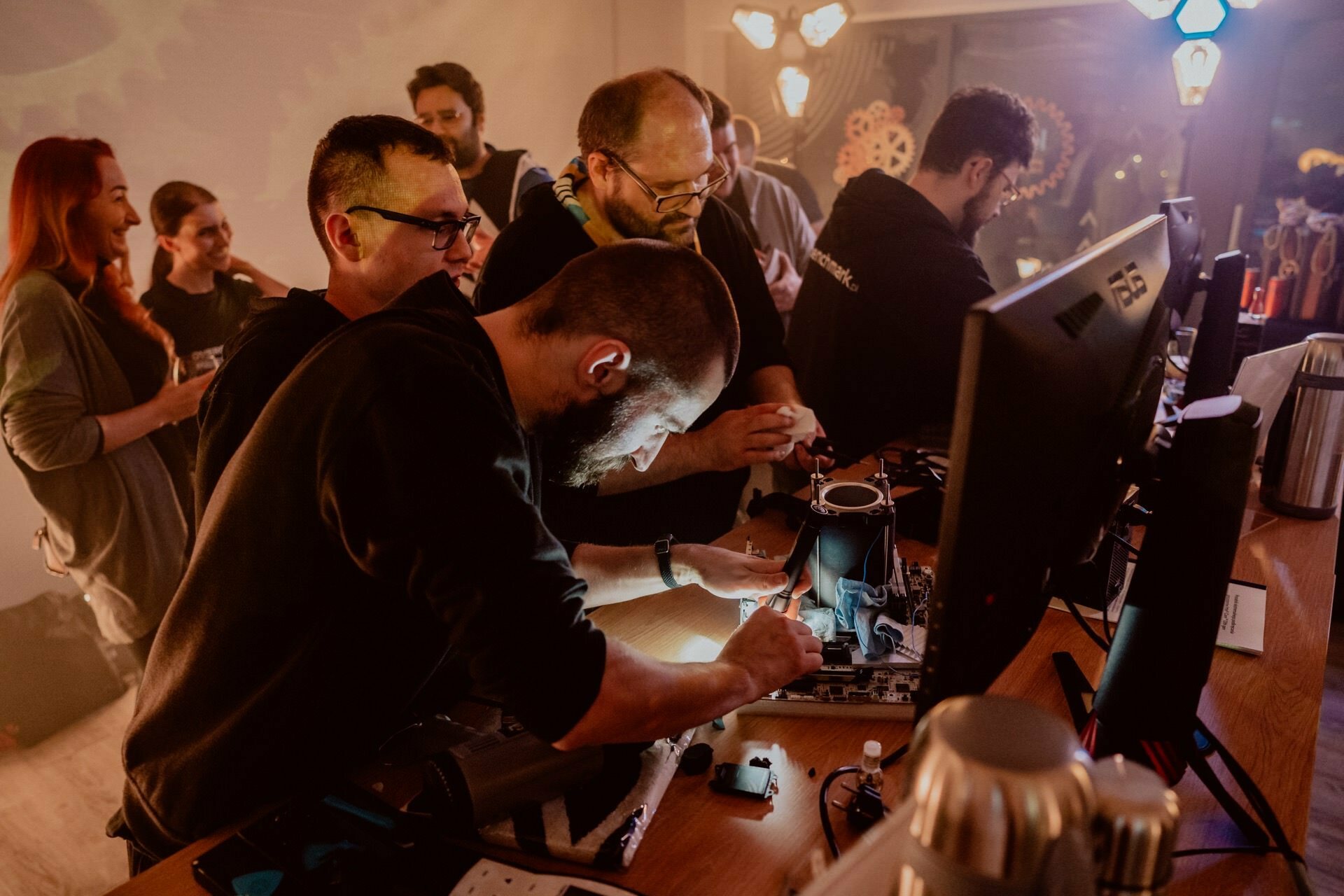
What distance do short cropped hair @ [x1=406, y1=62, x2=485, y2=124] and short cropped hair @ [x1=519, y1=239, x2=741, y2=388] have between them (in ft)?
8.89

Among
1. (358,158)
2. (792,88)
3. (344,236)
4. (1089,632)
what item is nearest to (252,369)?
(344,236)

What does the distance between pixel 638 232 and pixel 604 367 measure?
0.99 metres

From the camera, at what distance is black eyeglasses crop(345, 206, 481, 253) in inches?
68.1

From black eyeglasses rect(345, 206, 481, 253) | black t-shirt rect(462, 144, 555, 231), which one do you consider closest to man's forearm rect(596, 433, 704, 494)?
black eyeglasses rect(345, 206, 481, 253)

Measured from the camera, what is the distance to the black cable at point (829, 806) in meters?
0.88

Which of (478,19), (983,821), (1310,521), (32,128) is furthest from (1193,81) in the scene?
(32,128)

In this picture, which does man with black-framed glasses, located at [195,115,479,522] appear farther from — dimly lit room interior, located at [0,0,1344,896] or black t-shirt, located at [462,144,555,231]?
black t-shirt, located at [462,144,555,231]

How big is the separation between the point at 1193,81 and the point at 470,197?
9.92 feet

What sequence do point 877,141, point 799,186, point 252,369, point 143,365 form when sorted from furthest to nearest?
1. point 799,186
2. point 877,141
3. point 143,365
4. point 252,369

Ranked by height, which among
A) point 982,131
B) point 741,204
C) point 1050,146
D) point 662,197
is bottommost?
point 662,197

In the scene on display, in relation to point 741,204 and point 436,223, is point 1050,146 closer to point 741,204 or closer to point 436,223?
point 741,204

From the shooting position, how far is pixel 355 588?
3.09ft

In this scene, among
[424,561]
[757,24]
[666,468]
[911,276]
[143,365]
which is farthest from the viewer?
[757,24]

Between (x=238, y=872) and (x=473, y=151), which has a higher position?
(x=473, y=151)
